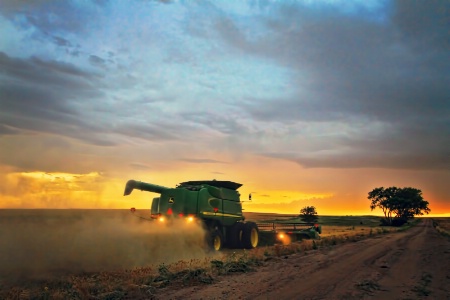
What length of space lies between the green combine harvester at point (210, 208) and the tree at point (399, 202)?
7427 cm

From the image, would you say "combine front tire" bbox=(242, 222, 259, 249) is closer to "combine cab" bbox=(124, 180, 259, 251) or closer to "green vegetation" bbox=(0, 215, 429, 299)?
"combine cab" bbox=(124, 180, 259, 251)

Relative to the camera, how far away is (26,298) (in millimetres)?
7945

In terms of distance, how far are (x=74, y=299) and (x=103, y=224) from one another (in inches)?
247

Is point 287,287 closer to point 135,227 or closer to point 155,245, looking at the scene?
point 155,245

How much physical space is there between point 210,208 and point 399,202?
79.6m

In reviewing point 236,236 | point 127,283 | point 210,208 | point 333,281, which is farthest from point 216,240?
point 127,283

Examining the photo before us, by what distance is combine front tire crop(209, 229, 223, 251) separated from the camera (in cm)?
1745

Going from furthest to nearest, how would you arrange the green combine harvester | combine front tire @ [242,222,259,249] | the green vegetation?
combine front tire @ [242,222,259,249]
the green combine harvester
the green vegetation

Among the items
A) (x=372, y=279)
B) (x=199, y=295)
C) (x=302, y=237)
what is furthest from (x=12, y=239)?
(x=302, y=237)

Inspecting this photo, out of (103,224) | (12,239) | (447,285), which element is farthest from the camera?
(103,224)

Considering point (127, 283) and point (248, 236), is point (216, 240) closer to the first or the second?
point (248, 236)

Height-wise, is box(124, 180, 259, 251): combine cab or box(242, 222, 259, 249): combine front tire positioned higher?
box(124, 180, 259, 251): combine cab

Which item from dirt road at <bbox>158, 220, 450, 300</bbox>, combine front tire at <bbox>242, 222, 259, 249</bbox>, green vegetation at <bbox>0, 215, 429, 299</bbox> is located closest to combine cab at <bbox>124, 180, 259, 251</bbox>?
combine front tire at <bbox>242, 222, 259, 249</bbox>

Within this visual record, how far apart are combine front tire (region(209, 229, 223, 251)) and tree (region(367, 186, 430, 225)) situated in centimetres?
7627
